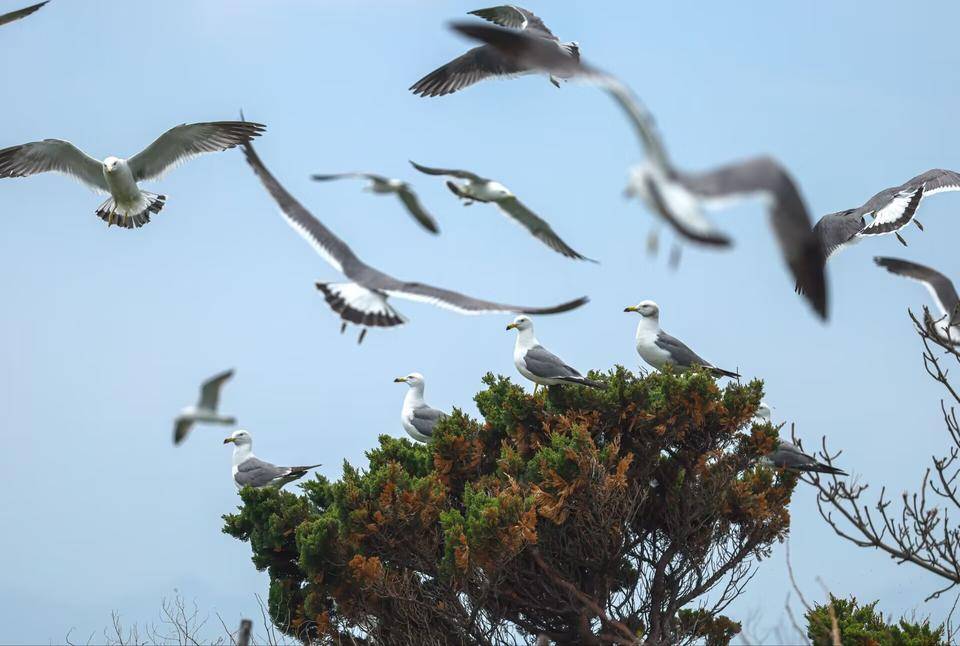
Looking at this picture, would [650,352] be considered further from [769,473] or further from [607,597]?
[607,597]

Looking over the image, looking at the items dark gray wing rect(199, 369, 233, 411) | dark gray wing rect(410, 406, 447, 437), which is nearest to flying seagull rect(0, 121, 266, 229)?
dark gray wing rect(410, 406, 447, 437)

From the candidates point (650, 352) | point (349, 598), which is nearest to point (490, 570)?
point (349, 598)

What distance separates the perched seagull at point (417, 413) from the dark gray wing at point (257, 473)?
1.67 meters

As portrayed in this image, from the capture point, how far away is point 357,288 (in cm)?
787

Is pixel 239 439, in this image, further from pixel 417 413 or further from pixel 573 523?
pixel 573 523

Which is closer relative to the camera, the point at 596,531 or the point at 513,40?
the point at 513,40

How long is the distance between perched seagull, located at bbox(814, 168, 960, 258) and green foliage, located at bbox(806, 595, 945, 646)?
4.09m

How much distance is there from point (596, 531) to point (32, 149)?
7.41 meters

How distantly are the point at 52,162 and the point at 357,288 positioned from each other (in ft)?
26.0

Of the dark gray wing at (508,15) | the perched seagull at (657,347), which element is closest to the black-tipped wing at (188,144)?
the dark gray wing at (508,15)

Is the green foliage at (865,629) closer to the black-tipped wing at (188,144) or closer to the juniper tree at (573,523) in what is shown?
the juniper tree at (573,523)

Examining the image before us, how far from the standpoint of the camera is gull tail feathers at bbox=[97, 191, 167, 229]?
14820mm

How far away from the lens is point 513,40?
635cm

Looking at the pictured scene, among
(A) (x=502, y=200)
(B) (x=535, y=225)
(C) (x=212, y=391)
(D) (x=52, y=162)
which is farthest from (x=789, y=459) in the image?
(C) (x=212, y=391)
